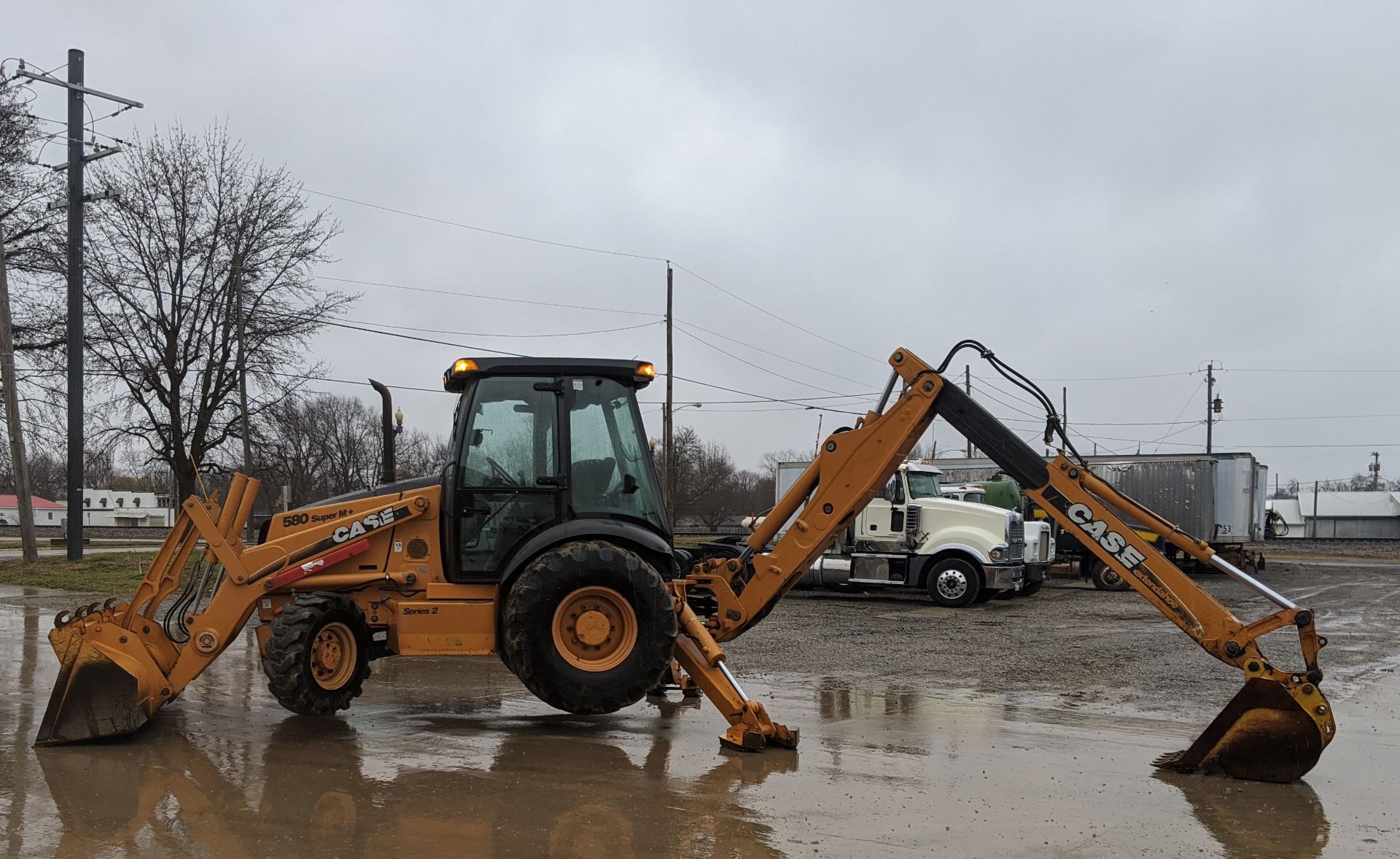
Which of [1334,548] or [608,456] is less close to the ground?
[608,456]

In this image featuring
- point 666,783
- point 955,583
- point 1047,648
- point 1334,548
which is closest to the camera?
point 666,783

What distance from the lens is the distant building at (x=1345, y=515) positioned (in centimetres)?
7275

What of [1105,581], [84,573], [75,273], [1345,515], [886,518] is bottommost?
[1345,515]

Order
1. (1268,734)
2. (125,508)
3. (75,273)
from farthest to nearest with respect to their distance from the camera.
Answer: (125,508)
(75,273)
(1268,734)

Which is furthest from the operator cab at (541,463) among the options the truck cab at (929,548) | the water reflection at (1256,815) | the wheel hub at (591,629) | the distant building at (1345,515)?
the distant building at (1345,515)

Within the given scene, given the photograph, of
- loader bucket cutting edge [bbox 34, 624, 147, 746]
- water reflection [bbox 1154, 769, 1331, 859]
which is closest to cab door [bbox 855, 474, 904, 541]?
water reflection [bbox 1154, 769, 1331, 859]

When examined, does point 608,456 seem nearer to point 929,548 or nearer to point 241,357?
point 929,548

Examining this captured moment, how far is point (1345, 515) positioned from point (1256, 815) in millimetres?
80983

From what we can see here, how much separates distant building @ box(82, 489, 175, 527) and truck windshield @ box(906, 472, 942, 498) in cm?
9277

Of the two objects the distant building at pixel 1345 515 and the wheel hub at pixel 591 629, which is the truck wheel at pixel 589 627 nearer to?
the wheel hub at pixel 591 629

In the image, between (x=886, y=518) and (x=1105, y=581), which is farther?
(x=1105, y=581)

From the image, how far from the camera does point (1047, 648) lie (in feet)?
45.5

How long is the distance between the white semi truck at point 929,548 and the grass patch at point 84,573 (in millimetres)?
12393

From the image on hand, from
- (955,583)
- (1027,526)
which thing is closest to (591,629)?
(955,583)
